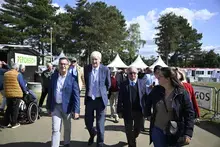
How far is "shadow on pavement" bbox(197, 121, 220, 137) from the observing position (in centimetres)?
796

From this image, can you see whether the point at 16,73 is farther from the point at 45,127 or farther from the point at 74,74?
the point at 74,74

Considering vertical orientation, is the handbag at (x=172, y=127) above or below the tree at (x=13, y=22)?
below

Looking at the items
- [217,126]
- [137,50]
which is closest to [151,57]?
[137,50]

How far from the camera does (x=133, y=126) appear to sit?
5.84 m

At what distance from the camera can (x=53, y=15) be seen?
2068 inches

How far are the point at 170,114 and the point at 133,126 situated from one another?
2.18m

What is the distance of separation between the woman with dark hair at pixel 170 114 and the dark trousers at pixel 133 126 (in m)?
1.57

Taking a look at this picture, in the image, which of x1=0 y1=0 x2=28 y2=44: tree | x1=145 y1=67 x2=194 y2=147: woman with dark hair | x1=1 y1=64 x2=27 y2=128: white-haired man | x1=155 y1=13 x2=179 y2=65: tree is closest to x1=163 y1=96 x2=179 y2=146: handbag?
x1=145 y1=67 x2=194 y2=147: woman with dark hair

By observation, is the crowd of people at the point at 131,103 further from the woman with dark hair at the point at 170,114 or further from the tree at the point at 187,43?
the tree at the point at 187,43

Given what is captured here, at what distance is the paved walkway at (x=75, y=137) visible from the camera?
6.23m

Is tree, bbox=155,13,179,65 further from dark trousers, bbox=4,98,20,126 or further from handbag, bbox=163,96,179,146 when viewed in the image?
handbag, bbox=163,96,179,146

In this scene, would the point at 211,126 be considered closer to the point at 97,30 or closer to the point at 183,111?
the point at 183,111

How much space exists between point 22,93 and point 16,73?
1.83ft

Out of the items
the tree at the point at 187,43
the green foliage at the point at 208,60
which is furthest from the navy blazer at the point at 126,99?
the green foliage at the point at 208,60
